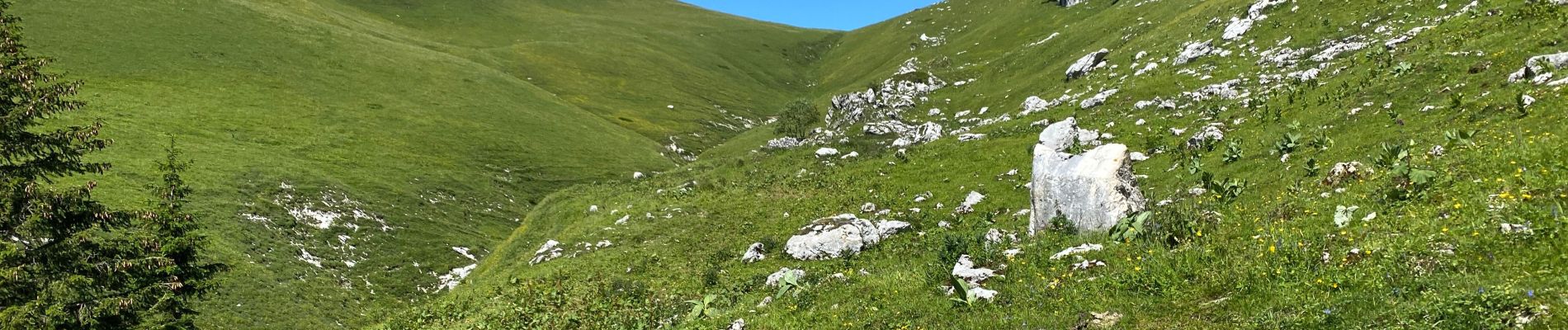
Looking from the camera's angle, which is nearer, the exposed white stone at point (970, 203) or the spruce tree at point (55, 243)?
the spruce tree at point (55, 243)

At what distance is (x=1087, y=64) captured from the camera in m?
57.2

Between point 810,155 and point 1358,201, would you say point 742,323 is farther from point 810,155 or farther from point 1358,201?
point 810,155

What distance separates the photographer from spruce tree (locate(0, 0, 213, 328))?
17109 mm

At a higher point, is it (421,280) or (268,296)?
(268,296)

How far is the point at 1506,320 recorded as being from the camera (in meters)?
7.60

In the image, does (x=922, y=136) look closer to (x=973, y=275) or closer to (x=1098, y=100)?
(x=1098, y=100)

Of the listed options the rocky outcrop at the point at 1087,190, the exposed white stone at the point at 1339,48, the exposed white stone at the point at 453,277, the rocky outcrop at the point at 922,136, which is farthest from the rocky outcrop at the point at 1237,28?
the exposed white stone at the point at 453,277

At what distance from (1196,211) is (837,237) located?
1227 cm

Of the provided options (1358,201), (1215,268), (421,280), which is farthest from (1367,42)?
(421,280)

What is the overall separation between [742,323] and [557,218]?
32368 millimetres

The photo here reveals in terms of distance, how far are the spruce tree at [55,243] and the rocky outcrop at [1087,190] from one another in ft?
76.7

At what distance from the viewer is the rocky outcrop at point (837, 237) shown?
25531mm

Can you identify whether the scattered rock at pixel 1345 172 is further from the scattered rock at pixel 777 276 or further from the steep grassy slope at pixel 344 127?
the steep grassy slope at pixel 344 127

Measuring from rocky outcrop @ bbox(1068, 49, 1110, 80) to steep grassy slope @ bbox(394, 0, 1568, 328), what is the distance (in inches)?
67.1
